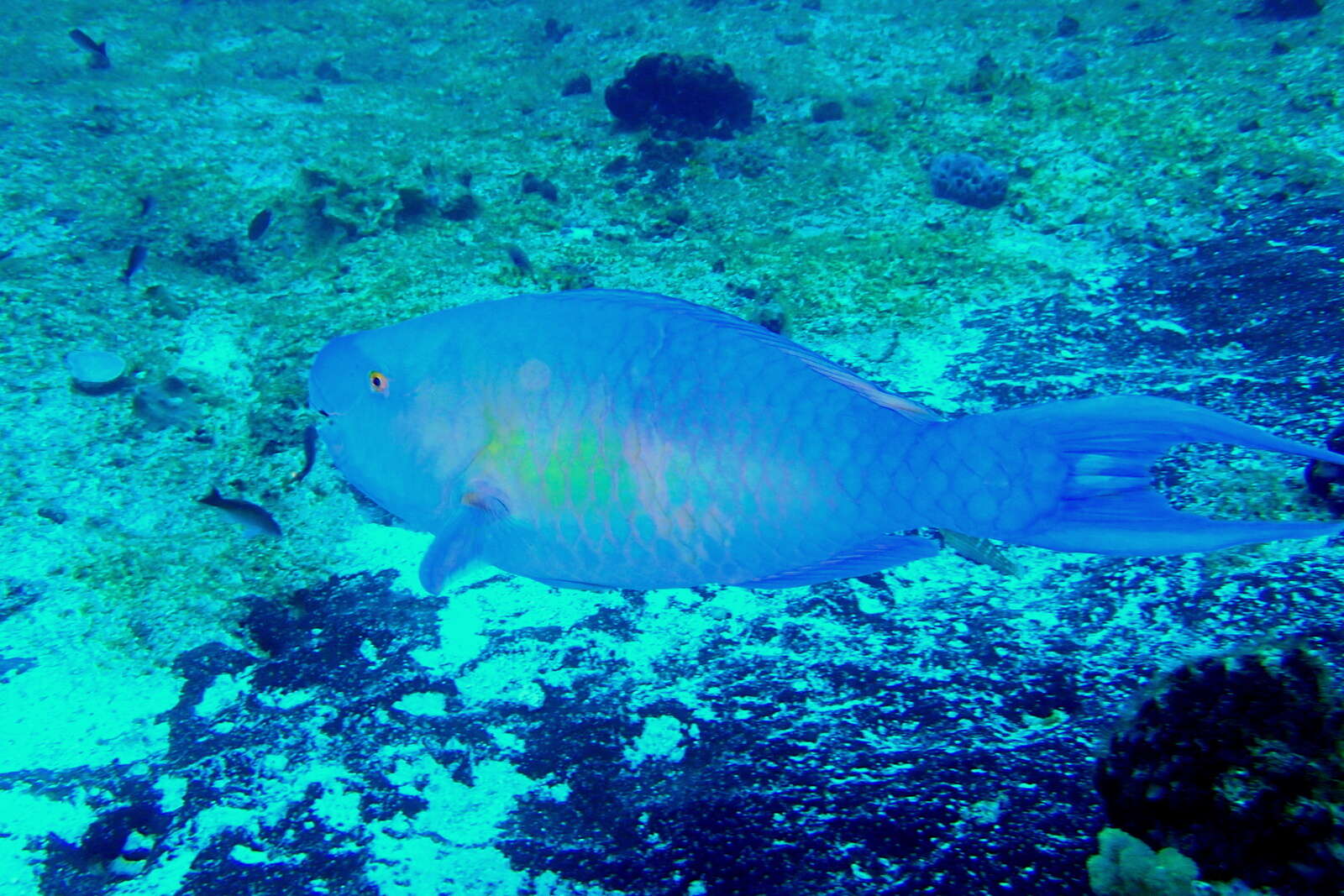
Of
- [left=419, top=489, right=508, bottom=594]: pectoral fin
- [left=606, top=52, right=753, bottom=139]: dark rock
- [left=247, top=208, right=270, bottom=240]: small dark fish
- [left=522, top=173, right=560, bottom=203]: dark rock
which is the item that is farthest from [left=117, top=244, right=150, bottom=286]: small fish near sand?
[left=606, top=52, right=753, bottom=139]: dark rock

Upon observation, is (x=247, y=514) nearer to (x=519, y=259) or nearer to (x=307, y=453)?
(x=307, y=453)

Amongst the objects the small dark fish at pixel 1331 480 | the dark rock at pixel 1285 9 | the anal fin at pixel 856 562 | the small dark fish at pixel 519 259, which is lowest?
the anal fin at pixel 856 562

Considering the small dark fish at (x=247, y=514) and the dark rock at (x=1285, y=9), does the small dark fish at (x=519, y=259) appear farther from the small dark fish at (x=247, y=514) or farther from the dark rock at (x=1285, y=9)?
the dark rock at (x=1285, y=9)

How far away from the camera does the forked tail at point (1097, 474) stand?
1245 mm

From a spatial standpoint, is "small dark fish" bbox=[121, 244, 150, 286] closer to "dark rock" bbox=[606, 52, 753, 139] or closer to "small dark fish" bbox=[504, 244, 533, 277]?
"small dark fish" bbox=[504, 244, 533, 277]

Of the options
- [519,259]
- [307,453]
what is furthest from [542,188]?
[307,453]

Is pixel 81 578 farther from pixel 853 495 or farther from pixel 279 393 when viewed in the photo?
pixel 853 495

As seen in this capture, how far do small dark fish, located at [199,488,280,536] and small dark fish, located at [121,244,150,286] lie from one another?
9.44 ft

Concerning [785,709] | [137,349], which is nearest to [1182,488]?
[785,709]

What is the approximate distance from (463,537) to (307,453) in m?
2.63

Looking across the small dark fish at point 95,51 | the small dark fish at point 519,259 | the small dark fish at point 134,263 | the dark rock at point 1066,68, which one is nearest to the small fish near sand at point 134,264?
the small dark fish at point 134,263

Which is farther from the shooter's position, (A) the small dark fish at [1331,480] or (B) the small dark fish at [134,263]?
(B) the small dark fish at [134,263]

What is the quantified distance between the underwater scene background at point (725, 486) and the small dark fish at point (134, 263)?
0.24 feet

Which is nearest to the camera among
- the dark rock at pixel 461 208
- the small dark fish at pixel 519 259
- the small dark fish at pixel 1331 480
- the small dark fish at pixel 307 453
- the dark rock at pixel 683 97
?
the small dark fish at pixel 1331 480
